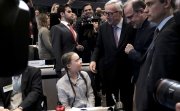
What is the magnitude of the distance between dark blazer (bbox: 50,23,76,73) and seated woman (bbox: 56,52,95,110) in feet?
1.98

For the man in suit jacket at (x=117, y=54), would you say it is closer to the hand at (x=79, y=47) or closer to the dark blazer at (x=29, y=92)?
the dark blazer at (x=29, y=92)

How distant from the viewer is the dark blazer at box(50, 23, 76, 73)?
5.32 m

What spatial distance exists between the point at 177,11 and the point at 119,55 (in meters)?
2.61

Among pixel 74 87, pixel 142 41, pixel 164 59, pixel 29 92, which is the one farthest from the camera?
pixel 74 87

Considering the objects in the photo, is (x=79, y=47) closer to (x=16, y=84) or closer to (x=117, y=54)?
(x=117, y=54)

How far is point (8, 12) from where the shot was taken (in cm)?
Answer: 88

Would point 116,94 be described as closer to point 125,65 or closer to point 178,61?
point 125,65

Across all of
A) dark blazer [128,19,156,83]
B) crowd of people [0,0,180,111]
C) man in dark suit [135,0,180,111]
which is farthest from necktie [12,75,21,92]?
man in dark suit [135,0,180,111]

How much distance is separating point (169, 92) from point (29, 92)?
2.73 m

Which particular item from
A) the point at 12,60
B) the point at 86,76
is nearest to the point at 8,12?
the point at 12,60

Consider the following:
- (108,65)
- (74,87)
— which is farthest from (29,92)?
(108,65)

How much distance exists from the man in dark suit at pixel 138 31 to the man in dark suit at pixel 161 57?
1.04 meters

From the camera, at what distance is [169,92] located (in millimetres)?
1469

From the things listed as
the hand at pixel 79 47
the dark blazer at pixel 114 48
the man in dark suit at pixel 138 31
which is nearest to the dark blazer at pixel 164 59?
the man in dark suit at pixel 138 31
